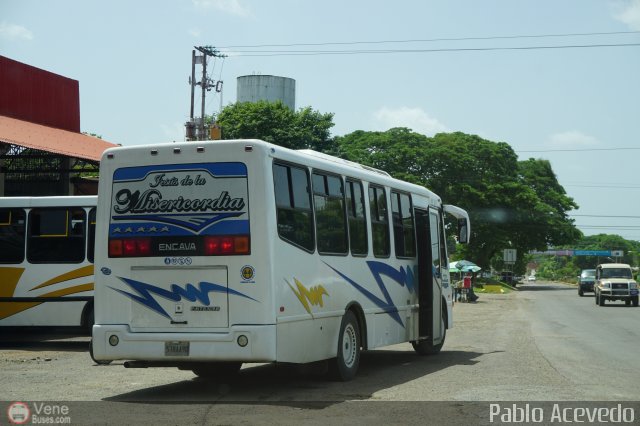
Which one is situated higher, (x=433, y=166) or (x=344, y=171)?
(x=433, y=166)

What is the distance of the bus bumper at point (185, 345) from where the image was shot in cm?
1047

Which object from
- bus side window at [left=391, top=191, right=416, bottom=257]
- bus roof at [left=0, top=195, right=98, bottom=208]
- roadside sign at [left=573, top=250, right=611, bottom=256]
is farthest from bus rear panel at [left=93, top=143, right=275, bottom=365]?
roadside sign at [left=573, top=250, right=611, bottom=256]

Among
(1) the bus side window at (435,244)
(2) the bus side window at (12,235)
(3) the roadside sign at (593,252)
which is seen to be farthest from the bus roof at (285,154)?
(3) the roadside sign at (593,252)

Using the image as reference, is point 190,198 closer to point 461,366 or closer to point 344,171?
point 344,171

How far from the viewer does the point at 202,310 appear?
1076 cm

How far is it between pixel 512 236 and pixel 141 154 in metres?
66.1

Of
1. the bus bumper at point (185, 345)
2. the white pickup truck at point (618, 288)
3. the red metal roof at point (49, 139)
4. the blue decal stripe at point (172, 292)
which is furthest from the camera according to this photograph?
the white pickup truck at point (618, 288)

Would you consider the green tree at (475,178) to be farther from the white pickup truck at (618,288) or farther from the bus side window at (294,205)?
the bus side window at (294,205)

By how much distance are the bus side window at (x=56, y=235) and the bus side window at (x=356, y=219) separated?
7061 mm

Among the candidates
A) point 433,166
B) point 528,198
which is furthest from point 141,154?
point 528,198

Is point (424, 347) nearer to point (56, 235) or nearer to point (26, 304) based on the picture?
point (56, 235)

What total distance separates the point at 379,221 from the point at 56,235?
754 centimetres

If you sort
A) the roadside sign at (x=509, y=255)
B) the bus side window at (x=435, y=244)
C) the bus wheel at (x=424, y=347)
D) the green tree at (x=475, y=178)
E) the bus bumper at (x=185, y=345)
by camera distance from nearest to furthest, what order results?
the bus bumper at (x=185, y=345) → the bus wheel at (x=424, y=347) → the bus side window at (x=435, y=244) → the roadside sign at (x=509, y=255) → the green tree at (x=475, y=178)

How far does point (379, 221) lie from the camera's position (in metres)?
14.4
